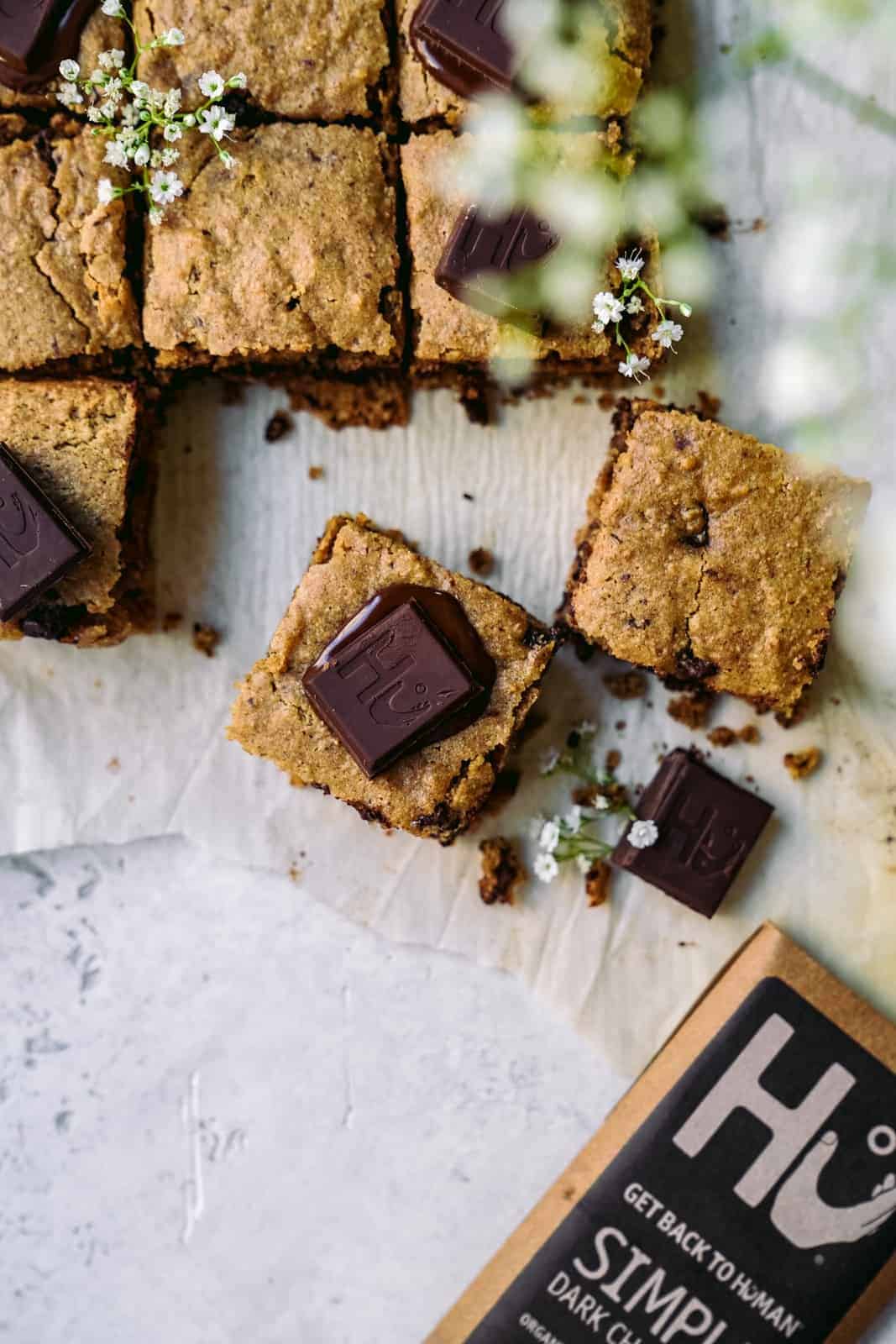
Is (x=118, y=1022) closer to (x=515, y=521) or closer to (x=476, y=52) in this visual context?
(x=515, y=521)

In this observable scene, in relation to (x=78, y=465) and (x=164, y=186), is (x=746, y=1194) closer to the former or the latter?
(x=78, y=465)

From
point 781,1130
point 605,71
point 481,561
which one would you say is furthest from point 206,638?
point 781,1130

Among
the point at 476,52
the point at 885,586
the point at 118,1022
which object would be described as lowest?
the point at 118,1022

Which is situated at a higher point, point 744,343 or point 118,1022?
point 744,343

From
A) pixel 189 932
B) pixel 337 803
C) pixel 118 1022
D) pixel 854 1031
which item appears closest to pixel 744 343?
pixel 337 803

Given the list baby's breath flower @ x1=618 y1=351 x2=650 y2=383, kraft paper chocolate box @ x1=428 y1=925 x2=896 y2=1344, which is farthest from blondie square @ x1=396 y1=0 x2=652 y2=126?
kraft paper chocolate box @ x1=428 y1=925 x2=896 y2=1344

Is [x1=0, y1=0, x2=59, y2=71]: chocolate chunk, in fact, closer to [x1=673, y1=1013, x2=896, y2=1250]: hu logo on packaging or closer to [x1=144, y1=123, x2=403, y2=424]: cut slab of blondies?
[x1=144, y1=123, x2=403, y2=424]: cut slab of blondies
